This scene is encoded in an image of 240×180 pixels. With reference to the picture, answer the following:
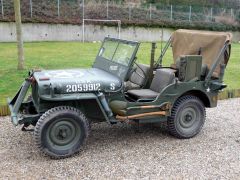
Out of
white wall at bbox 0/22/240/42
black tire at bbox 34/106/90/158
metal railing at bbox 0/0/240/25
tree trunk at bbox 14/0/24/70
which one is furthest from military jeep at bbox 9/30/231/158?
metal railing at bbox 0/0/240/25

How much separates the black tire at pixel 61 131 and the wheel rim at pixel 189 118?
65.5 inches

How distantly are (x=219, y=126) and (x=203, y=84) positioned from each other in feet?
3.88

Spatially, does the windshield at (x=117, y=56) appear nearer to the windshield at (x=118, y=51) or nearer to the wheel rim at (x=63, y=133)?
the windshield at (x=118, y=51)

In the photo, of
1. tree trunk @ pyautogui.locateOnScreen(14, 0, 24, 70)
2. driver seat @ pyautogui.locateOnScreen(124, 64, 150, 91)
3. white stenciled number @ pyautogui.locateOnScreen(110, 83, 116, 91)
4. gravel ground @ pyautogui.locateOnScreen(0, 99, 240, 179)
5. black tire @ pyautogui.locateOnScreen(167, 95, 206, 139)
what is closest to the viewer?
gravel ground @ pyautogui.locateOnScreen(0, 99, 240, 179)

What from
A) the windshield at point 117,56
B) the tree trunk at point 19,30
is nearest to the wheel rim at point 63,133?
the windshield at point 117,56

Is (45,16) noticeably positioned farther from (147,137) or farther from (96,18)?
(147,137)

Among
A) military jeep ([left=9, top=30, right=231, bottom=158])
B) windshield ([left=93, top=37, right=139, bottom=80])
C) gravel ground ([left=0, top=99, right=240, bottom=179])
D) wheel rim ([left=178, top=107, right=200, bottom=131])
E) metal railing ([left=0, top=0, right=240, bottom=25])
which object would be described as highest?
metal railing ([left=0, top=0, right=240, bottom=25])

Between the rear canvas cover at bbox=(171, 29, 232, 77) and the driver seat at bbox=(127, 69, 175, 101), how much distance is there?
0.73 m

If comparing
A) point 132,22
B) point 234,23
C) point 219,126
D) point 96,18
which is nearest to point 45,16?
point 96,18

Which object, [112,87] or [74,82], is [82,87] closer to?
[74,82]

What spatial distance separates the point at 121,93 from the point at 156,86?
77cm

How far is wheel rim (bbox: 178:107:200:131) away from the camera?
5801 mm

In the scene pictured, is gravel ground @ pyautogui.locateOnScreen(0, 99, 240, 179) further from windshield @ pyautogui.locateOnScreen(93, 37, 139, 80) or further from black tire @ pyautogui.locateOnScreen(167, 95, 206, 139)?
windshield @ pyautogui.locateOnScreen(93, 37, 139, 80)

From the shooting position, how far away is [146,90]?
580 cm
